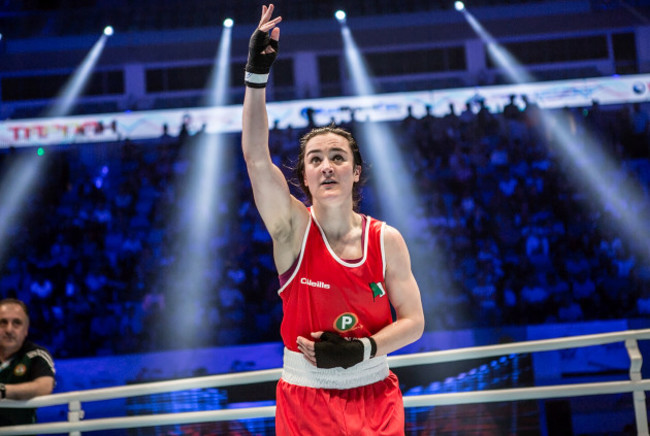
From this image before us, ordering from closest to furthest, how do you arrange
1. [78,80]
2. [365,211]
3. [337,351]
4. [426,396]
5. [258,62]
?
A: [337,351]
[258,62]
[426,396]
[365,211]
[78,80]

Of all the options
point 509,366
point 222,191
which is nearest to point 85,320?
point 222,191

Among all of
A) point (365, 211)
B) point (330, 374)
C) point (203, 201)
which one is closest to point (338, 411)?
point (330, 374)

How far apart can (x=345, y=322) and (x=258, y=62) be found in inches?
29.3

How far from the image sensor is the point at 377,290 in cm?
173

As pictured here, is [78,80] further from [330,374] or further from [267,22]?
[330,374]

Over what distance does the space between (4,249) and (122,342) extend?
7.65 feet

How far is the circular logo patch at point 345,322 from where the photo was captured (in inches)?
65.9

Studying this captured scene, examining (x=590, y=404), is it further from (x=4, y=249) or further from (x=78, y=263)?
(x=4, y=249)

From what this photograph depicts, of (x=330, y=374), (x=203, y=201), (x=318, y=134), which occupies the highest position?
(x=203, y=201)

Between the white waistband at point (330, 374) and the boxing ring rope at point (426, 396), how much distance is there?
813mm

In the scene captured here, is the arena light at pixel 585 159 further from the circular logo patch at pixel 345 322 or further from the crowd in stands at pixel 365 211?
the circular logo patch at pixel 345 322

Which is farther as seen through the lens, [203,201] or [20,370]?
[203,201]

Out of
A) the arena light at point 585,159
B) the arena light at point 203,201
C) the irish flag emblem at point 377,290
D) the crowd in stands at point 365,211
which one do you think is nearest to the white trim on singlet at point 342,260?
the irish flag emblem at point 377,290

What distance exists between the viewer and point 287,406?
1.71m
